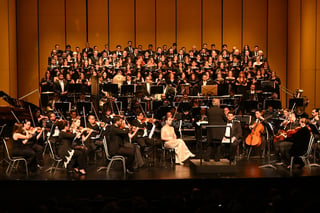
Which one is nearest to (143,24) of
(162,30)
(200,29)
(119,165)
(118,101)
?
(162,30)

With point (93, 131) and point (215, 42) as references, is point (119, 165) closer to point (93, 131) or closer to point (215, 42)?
point (93, 131)

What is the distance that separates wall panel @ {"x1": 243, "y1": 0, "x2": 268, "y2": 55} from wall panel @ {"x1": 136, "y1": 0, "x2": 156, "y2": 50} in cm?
365

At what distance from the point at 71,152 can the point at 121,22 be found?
11.2 m

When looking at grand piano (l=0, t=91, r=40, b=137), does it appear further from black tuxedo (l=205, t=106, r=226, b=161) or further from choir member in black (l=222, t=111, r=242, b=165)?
choir member in black (l=222, t=111, r=242, b=165)

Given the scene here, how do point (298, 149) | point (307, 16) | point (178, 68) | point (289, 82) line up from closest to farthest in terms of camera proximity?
point (298, 149)
point (178, 68)
point (307, 16)
point (289, 82)

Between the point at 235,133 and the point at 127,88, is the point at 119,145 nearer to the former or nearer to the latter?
the point at 235,133

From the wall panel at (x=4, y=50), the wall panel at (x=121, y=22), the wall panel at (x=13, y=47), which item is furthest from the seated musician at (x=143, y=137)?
the wall panel at (x=121, y=22)

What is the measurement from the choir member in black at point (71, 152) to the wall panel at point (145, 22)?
11.0 meters

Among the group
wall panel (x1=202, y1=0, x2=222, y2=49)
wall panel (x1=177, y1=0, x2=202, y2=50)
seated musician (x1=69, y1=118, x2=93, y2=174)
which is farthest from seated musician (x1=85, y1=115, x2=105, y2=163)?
wall panel (x1=202, y1=0, x2=222, y2=49)

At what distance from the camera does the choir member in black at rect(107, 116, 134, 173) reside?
1090 cm

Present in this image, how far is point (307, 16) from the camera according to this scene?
1844cm

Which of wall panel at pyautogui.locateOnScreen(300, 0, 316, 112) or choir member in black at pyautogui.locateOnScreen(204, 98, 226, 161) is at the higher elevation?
wall panel at pyautogui.locateOnScreen(300, 0, 316, 112)

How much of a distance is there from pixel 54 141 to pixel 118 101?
3.59 meters

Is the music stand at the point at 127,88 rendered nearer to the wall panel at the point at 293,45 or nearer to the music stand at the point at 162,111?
the music stand at the point at 162,111
